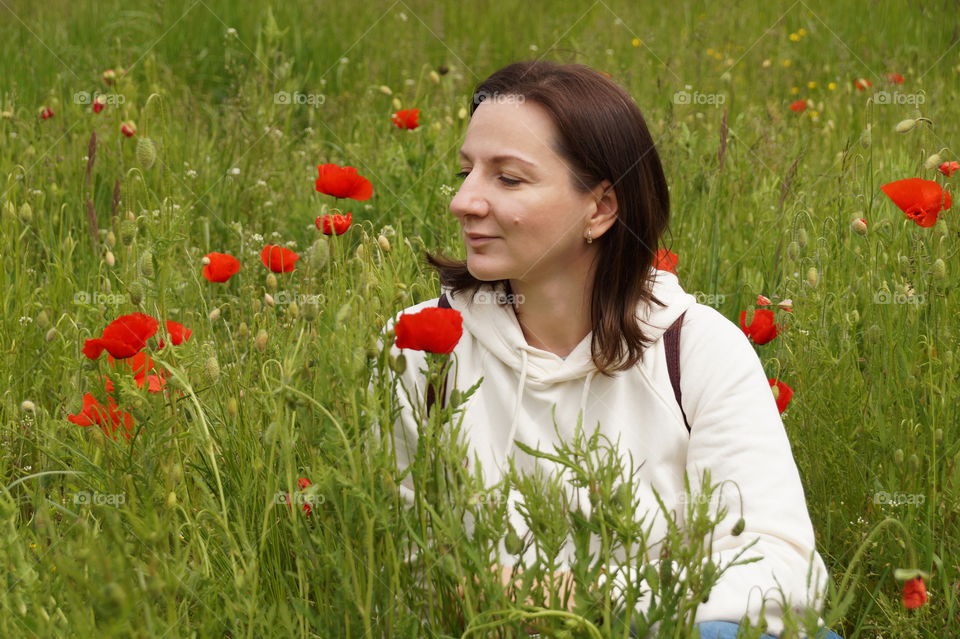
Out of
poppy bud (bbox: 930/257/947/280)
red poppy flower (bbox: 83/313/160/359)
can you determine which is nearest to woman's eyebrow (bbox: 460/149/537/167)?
red poppy flower (bbox: 83/313/160/359)

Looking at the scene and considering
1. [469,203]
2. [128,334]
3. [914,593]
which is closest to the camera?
[914,593]

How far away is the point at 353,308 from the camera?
1714 millimetres

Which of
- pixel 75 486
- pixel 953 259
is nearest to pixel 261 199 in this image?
pixel 75 486

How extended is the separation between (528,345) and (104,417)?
748mm

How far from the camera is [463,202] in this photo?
202cm

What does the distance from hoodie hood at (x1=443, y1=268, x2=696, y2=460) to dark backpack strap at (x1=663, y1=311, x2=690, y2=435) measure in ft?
0.05

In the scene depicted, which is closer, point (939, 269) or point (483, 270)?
point (483, 270)

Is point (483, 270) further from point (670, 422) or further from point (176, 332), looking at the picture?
point (176, 332)

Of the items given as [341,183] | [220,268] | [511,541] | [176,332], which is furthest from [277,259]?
[511,541]

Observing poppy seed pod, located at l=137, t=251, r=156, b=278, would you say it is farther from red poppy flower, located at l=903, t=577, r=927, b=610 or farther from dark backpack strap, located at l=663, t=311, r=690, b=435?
red poppy flower, located at l=903, t=577, r=927, b=610

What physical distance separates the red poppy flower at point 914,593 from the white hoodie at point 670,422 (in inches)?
6.2

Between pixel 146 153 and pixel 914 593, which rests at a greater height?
pixel 146 153

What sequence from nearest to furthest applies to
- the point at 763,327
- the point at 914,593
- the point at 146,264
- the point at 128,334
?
1. the point at 914,593
2. the point at 128,334
3. the point at 146,264
4. the point at 763,327

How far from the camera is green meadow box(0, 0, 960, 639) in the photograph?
157 cm
